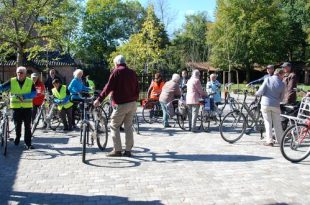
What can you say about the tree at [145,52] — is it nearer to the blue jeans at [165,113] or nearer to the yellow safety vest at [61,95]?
the blue jeans at [165,113]

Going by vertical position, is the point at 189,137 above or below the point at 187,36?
below

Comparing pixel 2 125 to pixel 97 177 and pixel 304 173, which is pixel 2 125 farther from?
pixel 304 173

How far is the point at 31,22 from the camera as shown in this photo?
50.5ft

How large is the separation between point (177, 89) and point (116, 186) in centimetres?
651

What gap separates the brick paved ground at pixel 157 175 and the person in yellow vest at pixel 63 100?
6.79ft

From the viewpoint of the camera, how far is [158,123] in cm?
1328

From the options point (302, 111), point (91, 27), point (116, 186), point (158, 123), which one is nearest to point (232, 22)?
point (91, 27)

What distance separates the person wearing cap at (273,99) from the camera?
28.7ft

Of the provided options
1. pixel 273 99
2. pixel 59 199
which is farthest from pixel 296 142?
pixel 59 199

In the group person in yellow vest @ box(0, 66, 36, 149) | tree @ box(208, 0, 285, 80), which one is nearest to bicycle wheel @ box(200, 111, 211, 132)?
person in yellow vest @ box(0, 66, 36, 149)

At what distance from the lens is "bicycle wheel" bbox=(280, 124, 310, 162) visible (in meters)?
7.52

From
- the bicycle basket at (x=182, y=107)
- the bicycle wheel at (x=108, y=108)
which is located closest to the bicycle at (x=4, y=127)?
the bicycle wheel at (x=108, y=108)

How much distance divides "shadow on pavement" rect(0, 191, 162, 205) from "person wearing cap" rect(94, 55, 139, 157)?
2308 millimetres

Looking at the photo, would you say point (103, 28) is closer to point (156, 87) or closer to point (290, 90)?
point (156, 87)
